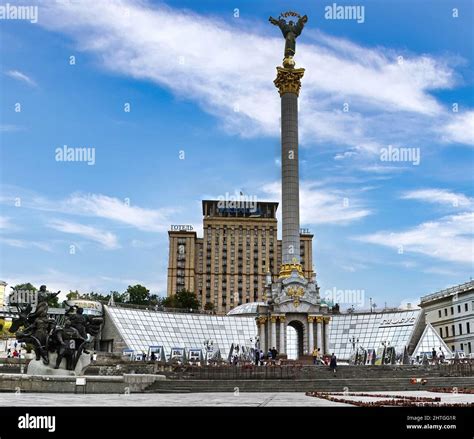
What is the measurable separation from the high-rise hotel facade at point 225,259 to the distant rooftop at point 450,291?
174 feet

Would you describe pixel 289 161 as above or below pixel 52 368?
above

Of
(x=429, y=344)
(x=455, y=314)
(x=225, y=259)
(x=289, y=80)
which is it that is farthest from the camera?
(x=225, y=259)

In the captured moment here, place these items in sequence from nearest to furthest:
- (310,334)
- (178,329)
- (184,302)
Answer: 1. (310,334)
2. (178,329)
3. (184,302)

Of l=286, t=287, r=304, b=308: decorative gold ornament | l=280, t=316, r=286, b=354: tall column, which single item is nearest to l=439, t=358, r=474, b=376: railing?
l=286, t=287, r=304, b=308: decorative gold ornament

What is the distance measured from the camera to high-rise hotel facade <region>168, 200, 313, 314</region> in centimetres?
13212

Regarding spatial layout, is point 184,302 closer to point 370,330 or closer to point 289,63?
point 370,330

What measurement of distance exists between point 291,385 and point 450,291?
51957mm

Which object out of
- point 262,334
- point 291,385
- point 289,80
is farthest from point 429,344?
point 291,385

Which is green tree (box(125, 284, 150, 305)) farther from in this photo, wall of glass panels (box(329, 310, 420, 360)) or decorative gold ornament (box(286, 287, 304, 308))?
decorative gold ornament (box(286, 287, 304, 308))

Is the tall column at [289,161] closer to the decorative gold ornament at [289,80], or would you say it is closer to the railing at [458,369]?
the decorative gold ornament at [289,80]

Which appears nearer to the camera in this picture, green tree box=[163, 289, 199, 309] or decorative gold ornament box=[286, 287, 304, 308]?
decorative gold ornament box=[286, 287, 304, 308]

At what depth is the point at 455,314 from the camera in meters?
72.1
